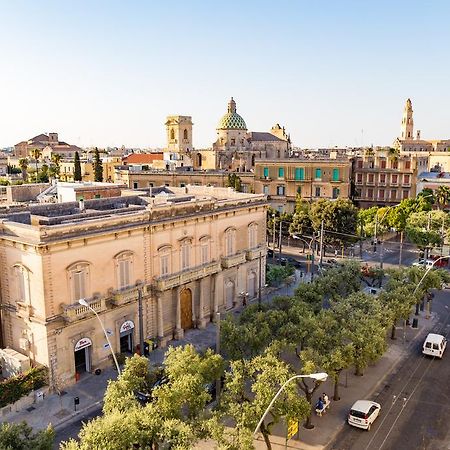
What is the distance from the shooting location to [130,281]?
1415 inches

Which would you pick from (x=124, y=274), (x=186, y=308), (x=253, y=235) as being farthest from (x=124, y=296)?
(x=253, y=235)

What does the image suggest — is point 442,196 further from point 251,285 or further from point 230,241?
point 230,241

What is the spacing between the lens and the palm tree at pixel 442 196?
8882cm

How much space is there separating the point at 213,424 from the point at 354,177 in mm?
80198

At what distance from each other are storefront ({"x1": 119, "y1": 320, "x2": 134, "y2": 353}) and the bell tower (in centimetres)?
15579

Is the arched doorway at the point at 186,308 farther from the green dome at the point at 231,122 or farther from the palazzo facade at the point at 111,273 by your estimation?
the green dome at the point at 231,122

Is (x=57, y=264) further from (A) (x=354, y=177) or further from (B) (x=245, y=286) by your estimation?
(A) (x=354, y=177)

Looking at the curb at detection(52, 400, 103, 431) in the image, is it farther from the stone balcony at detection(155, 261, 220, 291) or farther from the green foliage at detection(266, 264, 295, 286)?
the green foliage at detection(266, 264, 295, 286)

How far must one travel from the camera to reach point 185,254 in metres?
40.5

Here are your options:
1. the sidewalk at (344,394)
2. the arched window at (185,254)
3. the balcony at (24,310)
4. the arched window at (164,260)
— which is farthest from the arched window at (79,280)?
the sidewalk at (344,394)

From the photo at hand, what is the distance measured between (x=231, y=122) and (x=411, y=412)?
306 feet

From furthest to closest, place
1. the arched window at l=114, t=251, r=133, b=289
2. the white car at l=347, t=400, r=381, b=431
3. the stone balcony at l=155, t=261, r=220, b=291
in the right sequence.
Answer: the stone balcony at l=155, t=261, r=220, b=291, the arched window at l=114, t=251, r=133, b=289, the white car at l=347, t=400, r=381, b=431

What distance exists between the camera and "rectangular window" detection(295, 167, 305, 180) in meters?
87.4

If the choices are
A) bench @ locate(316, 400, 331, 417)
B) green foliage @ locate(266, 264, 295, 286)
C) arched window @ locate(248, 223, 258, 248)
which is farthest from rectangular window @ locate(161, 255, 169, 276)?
green foliage @ locate(266, 264, 295, 286)
